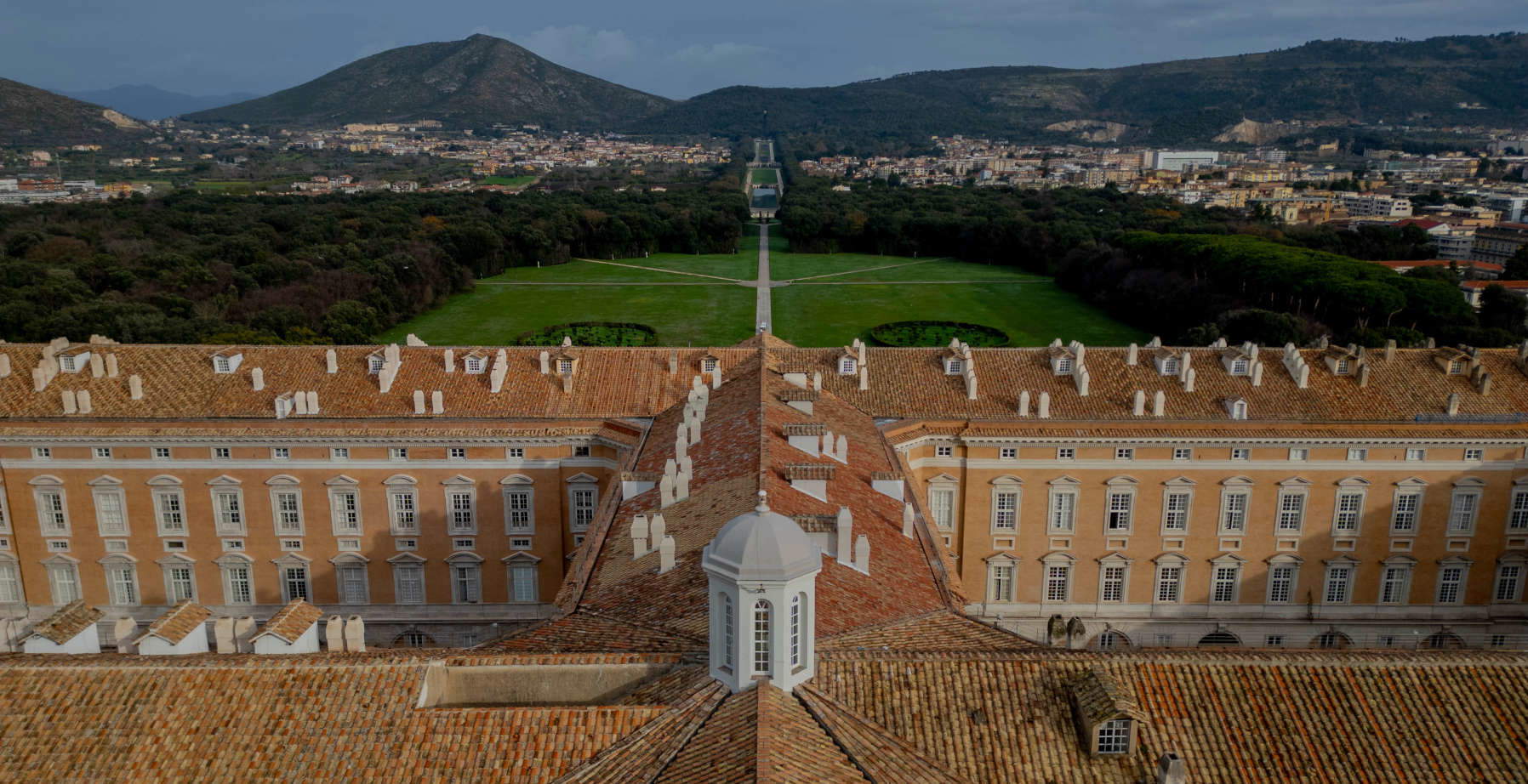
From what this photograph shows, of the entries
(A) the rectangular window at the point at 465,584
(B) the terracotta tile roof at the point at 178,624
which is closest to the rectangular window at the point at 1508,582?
(A) the rectangular window at the point at 465,584

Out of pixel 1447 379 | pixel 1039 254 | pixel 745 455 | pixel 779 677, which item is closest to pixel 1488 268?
pixel 1039 254

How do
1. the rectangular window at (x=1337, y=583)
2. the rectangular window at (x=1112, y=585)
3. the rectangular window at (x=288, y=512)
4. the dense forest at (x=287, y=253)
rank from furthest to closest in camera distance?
the dense forest at (x=287, y=253) < the rectangular window at (x=1112, y=585) < the rectangular window at (x=1337, y=583) < the rectangular window at (x=288, y=512)

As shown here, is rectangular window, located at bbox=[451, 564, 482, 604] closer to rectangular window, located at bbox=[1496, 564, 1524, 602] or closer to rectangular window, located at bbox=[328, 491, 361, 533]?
rectangular window, located at bbox=[328, 491, 361, 533]

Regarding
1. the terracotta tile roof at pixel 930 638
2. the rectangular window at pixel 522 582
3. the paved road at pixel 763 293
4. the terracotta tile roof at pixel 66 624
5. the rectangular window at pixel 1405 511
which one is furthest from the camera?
the paved road at pixel 763 293

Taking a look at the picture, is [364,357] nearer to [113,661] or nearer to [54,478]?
[54,478]

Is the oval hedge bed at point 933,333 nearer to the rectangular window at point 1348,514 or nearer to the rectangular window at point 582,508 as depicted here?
the rectangular window at point 1348,514

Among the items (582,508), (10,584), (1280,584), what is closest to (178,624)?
(582,508)

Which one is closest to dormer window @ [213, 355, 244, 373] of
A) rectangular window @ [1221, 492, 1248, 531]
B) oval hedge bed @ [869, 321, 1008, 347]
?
rectangular window @ [1221, 492, 1248, 531]
